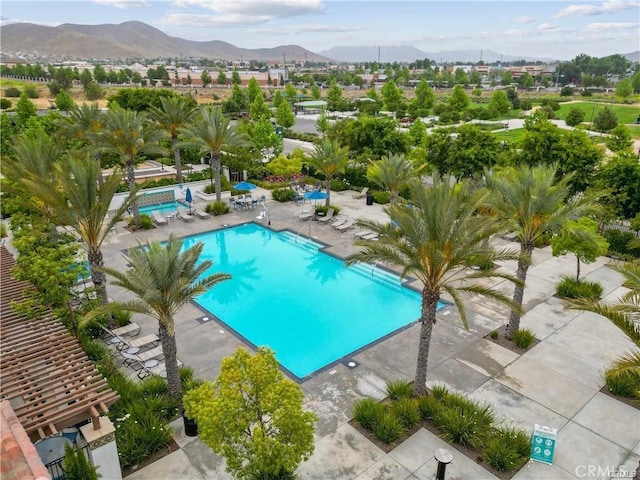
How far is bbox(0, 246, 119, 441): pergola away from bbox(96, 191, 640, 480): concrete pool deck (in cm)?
203

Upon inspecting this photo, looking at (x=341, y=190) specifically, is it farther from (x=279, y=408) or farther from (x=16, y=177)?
(x=279, y=408)

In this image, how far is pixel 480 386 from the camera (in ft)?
40.2

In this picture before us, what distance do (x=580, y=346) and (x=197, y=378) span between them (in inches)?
485

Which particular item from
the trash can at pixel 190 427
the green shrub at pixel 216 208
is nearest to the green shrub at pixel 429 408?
the trash can at pixel 190 427

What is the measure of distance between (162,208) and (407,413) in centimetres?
2341

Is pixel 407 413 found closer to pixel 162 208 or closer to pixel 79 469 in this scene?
pixel 79 469

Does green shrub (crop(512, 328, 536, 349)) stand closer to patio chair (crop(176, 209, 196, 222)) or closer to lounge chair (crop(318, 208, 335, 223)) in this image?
lounge chair (crop(318, 208, 335, 223))

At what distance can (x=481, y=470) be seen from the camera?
9.51m

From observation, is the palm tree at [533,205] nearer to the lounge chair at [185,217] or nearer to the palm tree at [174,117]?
the lounge chair at [185,217]

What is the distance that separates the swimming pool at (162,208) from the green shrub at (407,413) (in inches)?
857

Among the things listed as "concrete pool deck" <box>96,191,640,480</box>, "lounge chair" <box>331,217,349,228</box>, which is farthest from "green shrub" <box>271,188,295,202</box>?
"concrete pool deck" <box>96,191,640,480</box>

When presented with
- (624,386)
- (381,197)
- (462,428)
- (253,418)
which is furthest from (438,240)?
(381,197)

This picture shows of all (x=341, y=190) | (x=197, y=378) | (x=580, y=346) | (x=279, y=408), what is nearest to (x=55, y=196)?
(x=197, y=378)

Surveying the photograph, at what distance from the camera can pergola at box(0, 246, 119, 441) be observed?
8.51m
